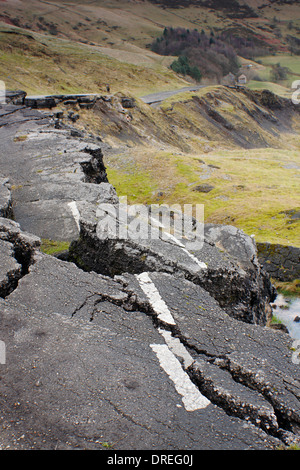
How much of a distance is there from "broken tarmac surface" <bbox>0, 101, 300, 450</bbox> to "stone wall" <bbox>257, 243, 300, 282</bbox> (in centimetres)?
1084

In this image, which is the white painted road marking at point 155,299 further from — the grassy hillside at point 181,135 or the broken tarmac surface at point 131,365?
the grassy hillside at point 181,135

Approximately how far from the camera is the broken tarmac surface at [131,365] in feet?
12.1

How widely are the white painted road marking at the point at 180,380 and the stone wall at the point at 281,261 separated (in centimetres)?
1296

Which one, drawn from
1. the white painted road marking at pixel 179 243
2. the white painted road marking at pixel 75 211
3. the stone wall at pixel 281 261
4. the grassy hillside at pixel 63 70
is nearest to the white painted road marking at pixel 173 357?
the white painted road marking at pixel 179 243

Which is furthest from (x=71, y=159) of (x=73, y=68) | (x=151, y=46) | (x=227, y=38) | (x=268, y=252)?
(x=227, y=38)

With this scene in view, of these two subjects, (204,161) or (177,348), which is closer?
(177,348)

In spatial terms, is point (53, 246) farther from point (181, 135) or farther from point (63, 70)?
point (63, 70)

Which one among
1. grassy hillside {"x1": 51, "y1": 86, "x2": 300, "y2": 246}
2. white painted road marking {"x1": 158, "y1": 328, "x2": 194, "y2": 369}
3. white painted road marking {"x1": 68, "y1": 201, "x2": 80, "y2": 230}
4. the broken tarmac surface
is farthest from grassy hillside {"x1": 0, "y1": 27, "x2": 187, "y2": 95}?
white painted road marking {"x1": 158, "y1": 328, "x2": 194, "y2": 369}

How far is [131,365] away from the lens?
449cm

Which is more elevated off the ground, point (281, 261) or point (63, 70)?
point (63, 70)

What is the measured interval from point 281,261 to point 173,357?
529 inches

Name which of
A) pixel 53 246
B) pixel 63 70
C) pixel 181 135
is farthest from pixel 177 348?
pixel 63 70

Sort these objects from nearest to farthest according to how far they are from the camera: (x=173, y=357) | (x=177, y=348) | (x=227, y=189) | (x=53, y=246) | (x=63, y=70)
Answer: (x=173, y=357) → (x=177, y=348) → (x=53, y=246) → (x=227, y=189) → (x=63, y=70)

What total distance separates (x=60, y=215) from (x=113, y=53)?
80.3 metres
